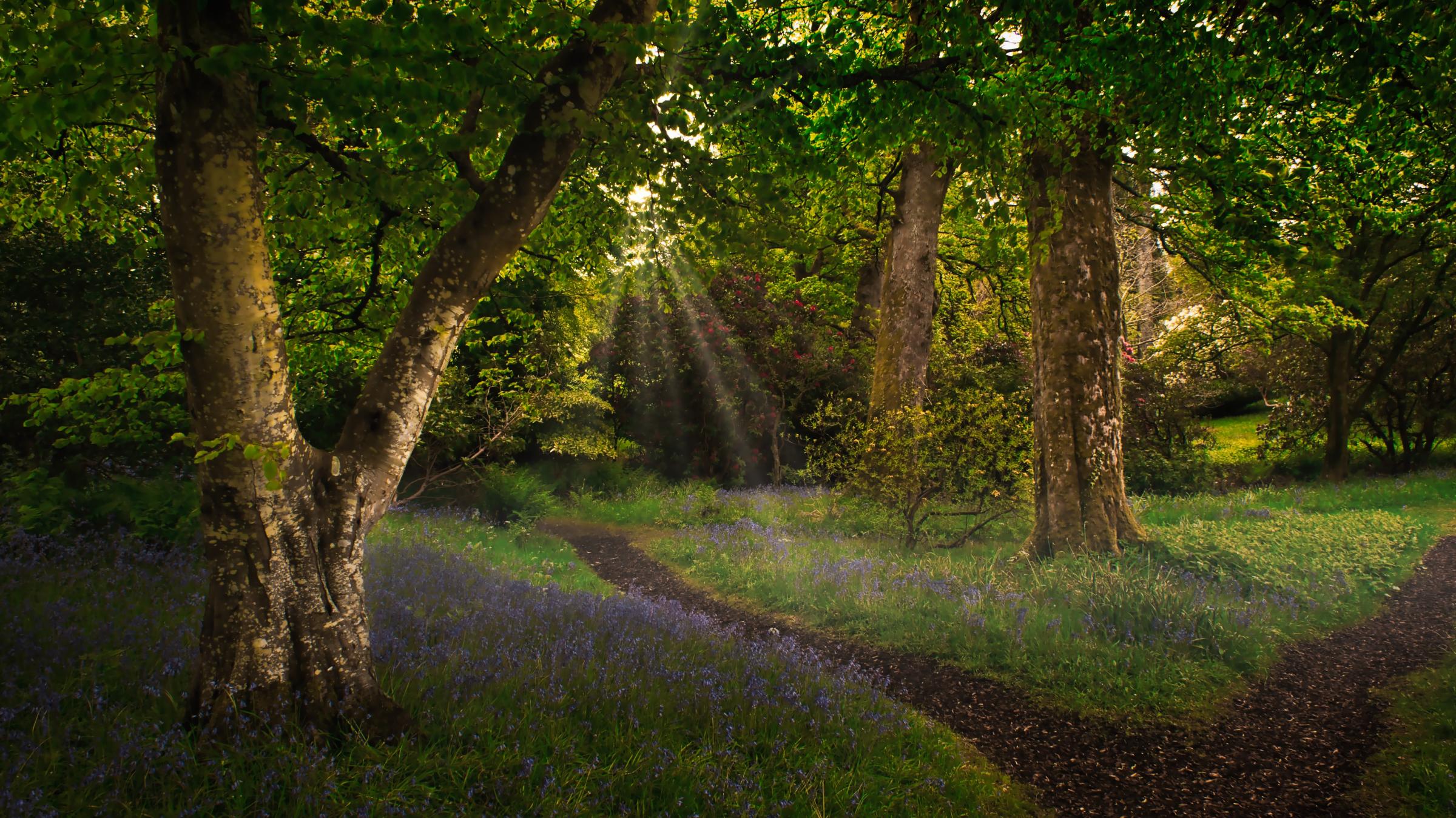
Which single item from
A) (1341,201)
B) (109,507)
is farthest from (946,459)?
(109,507)

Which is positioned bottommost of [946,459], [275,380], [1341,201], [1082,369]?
[946,459]

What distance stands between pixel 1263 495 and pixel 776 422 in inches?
469

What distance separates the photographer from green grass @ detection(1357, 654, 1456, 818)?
4234 mm

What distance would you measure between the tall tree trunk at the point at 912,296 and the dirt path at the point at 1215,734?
677 centimetres

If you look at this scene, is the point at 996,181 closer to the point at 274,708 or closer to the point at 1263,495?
the point at 274,708

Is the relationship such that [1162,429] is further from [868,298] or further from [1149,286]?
[1149,286]

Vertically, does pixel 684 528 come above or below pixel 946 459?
below

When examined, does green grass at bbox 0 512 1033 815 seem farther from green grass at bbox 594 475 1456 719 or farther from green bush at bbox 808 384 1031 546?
green bush at bbox 808 384 1031 546

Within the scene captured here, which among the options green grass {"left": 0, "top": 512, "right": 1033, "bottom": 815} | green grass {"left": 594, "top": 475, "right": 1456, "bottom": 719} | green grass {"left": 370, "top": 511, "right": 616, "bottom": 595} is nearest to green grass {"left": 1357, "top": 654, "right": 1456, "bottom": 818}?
green grass {"left": 594, "top": 475, "right": 1456, "bottom": 719}

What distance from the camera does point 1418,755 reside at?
4781mm

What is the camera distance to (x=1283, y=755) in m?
4.93

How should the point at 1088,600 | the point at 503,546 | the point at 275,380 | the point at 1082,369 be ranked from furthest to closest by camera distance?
the point at 503,546
the point at 1082,369
the point at 1088,600
the point at 275,380

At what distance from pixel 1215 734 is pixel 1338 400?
18967 mm

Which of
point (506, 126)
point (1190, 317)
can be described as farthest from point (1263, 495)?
point (506, 126)
